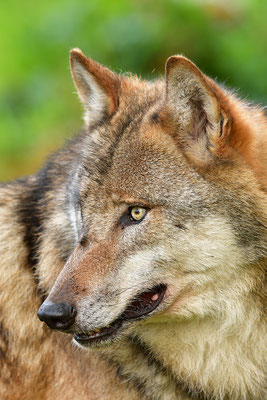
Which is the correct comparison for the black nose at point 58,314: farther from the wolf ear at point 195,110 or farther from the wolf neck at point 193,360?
the wolf ear at point 195,110

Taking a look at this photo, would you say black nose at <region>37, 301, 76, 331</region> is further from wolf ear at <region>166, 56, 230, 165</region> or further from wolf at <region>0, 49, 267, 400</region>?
wolf ear at <region>166, 56, 230, 165</region>

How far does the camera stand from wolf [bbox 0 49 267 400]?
4.50m

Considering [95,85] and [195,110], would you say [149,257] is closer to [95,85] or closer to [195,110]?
[195,110]

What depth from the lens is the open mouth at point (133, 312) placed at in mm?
4582

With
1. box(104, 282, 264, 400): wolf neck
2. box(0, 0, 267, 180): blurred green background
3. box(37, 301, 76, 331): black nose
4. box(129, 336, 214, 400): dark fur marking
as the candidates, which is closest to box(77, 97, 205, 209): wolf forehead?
box(37, 301, 76, 331): black nose

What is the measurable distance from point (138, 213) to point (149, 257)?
0.30 metres

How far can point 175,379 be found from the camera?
4965 millimetres

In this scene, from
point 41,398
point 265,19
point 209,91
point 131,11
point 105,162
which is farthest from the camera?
point 131,11

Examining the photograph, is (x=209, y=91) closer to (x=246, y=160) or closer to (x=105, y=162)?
(x=246, y=160)

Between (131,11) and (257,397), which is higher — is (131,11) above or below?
above

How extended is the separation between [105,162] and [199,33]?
7.61 metres

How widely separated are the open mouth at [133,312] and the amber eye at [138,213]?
0.46 meters

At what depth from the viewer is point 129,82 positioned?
534 cm

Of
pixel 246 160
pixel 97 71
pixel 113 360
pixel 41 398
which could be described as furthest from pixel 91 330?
pixel 97 71
